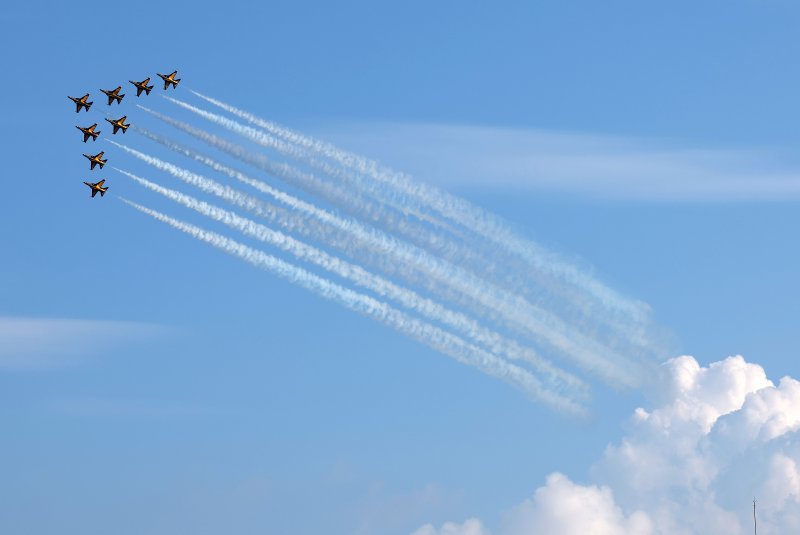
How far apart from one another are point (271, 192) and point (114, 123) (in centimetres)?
3595

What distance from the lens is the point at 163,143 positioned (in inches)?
7057

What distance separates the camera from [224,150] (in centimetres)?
17438

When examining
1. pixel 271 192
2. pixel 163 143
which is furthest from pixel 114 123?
pixel 271 192

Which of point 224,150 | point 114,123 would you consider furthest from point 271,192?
point 114,123

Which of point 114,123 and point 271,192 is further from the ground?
A: point 114,123

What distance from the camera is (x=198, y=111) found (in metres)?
170

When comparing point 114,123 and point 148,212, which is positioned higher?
point 114,123

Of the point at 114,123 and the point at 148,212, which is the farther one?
the point at 114,123

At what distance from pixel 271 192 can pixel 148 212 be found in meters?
13.7

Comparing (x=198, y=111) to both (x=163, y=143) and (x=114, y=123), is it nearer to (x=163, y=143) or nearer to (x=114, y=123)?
(x=163, y=143)

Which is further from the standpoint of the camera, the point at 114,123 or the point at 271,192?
the point at 114,123

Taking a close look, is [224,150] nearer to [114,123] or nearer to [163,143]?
[163,143]

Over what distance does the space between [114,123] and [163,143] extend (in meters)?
21.7

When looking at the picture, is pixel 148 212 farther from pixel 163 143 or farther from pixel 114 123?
pixel 114 123
